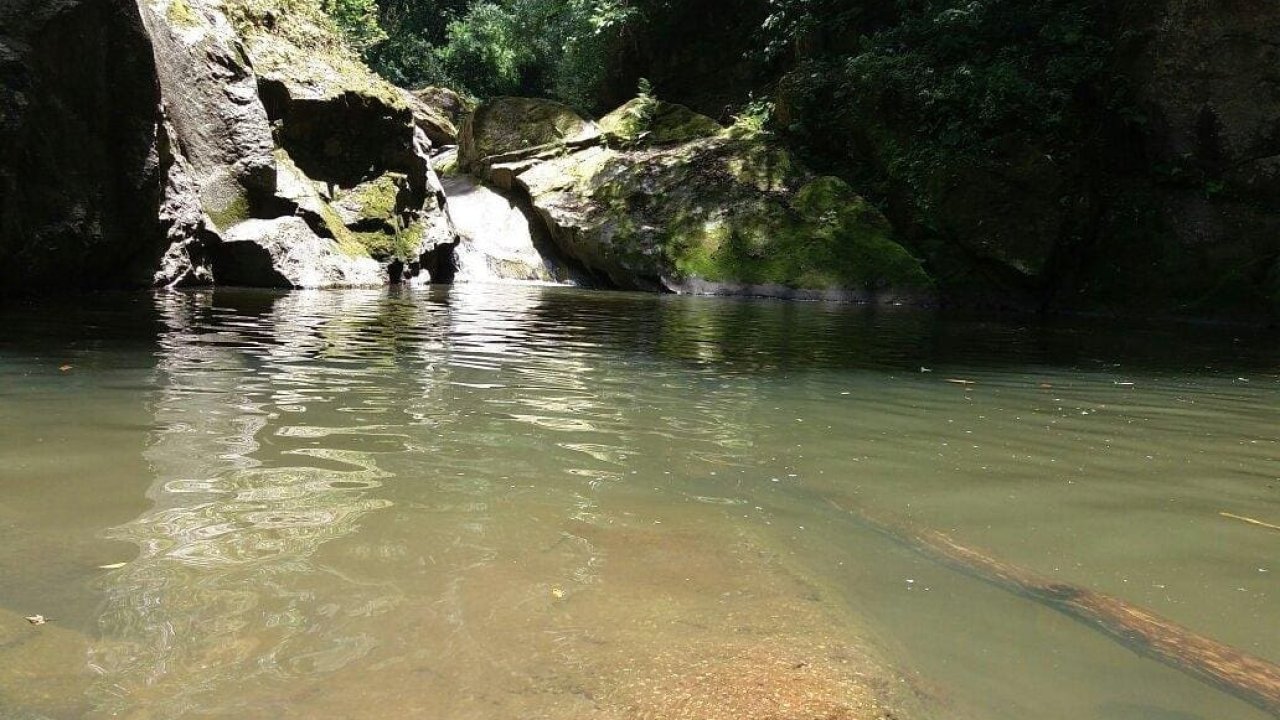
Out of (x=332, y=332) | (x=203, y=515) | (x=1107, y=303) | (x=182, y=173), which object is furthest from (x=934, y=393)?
(x=1107, y=303)

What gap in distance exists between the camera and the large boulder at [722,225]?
15.3 meters

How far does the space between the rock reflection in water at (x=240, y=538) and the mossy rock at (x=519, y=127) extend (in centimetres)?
1639

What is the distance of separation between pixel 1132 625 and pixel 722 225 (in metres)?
15.1

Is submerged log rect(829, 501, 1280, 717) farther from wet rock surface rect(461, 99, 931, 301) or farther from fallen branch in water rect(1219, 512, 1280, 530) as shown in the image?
wet rock surface rect(461, 99, 931, 301)

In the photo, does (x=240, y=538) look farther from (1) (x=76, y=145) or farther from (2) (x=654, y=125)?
(2) (x=654, y=125)

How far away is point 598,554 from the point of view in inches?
85.3

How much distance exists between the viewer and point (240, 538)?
213 centimetres

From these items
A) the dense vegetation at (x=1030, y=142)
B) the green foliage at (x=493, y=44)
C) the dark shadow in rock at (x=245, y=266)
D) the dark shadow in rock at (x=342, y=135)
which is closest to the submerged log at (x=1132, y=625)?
the dark shadow in rock at (x=245, y=266)

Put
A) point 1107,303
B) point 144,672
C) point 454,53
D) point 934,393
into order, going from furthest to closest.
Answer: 1. point 454,53
2. point 1107,303
3. point 934,393
4. point 144,672

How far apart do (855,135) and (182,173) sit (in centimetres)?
1258

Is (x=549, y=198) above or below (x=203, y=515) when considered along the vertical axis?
above

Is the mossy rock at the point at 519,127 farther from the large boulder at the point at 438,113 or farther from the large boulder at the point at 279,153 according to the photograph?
the large boulder at the point at 279,153

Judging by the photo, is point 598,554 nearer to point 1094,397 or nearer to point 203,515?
point 203,515

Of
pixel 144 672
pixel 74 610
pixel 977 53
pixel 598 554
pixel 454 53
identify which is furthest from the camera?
pixel 454 53
